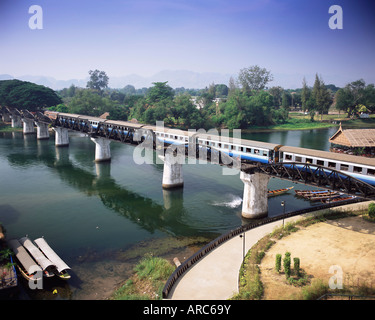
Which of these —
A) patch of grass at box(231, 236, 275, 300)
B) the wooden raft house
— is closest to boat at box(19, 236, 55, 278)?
patch of grass at box(231, 236, 275, 300)

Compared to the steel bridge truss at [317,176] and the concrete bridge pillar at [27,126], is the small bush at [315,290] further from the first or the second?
the concrete bridge pillar at [27,126]

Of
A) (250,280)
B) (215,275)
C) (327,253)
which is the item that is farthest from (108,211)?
(327,253)

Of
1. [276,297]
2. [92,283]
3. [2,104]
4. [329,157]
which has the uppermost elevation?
[2,104]

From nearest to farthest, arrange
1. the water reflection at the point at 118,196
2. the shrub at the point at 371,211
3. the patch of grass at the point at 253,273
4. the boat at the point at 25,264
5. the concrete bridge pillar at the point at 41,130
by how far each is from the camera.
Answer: the patch of grass at the point at 253,273, the boat at the point at 25,264, the shrub at the point at 371,211, the water reflection at the point at 118,196, the concrete bridge pillar at the point at 41,130

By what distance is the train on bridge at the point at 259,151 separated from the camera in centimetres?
3153

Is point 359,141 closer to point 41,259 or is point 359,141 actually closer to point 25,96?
point 41,259

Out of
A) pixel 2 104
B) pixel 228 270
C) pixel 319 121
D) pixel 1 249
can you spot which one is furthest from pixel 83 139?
pixel 319 121

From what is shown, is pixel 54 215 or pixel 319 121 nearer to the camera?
pixel 54 215

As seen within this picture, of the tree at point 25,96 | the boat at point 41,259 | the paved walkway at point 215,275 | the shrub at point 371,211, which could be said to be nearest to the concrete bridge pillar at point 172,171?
the paved walkway at point 215,275

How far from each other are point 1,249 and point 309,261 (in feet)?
98.9

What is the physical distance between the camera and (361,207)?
40.0m

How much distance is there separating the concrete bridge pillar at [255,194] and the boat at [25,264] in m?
24.7

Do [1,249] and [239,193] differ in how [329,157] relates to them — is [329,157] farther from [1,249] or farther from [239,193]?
[1,249]

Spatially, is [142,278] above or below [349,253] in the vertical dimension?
below
